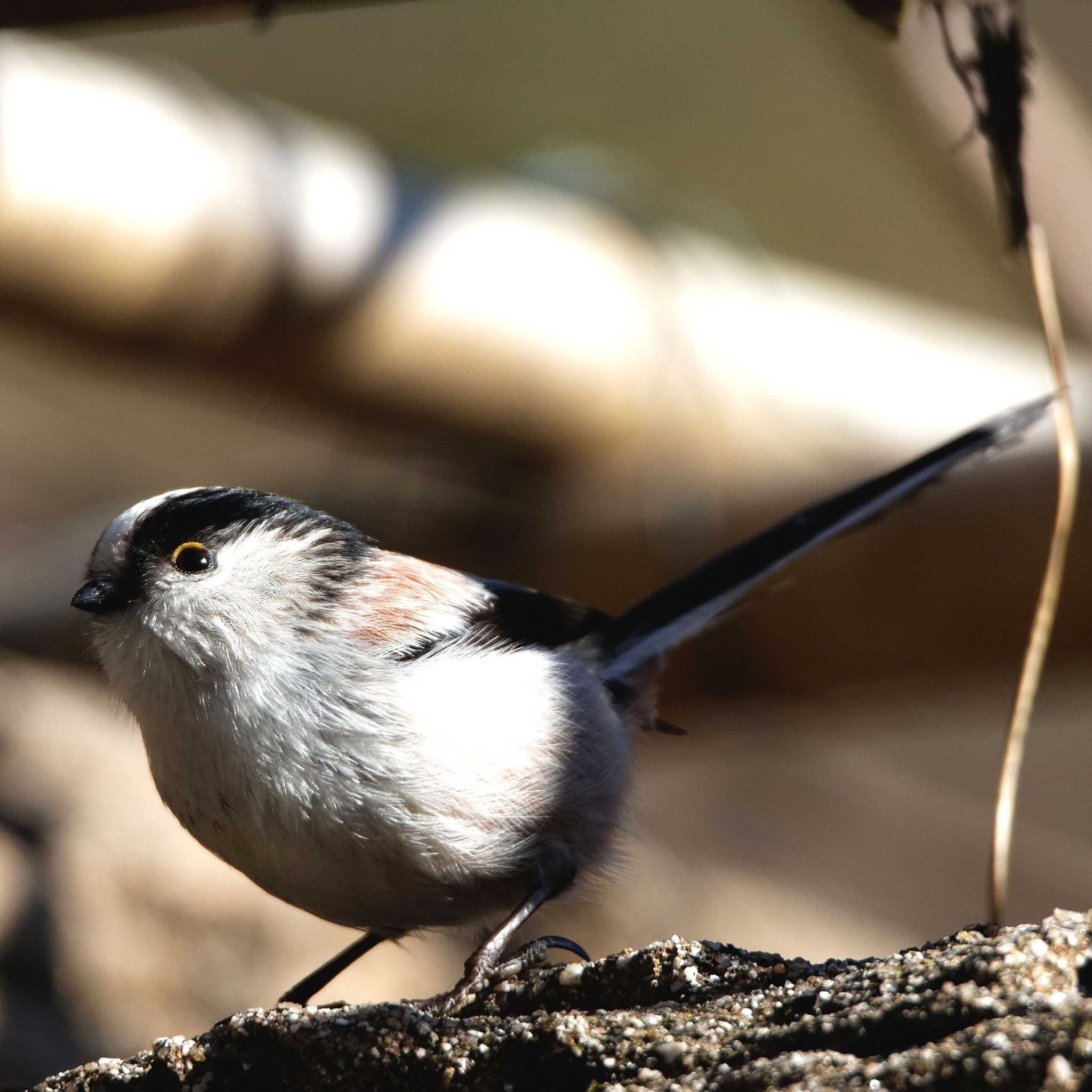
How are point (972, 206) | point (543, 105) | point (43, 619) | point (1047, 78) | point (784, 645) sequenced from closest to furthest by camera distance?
point (1047, 78)
point (972, 206)
point (784, 645)
point (43, 619)
point (543, 105)

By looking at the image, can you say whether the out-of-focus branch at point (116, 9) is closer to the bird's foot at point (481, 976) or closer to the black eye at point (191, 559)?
the black eye at point (191, 559)

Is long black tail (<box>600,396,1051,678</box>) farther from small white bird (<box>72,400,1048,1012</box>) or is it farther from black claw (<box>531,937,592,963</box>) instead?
black claw (<box>531,937,592,963</box>)

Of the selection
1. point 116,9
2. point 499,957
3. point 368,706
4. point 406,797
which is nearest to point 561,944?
point 499,957

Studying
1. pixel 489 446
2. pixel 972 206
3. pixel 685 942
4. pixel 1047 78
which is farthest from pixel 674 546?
pixel 685 942

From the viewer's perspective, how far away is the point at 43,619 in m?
4.95

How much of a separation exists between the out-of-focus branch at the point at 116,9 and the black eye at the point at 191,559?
82 centimetres

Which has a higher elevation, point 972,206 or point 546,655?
point 972,206

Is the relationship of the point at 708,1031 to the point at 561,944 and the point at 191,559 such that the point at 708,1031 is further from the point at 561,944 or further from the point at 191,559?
the point at 191,559

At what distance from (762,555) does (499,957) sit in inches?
33.8

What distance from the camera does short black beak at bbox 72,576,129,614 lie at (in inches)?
84.0

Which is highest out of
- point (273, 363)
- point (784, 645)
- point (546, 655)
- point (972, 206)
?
point (972, 206)

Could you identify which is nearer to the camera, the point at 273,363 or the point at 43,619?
the point at 273,363

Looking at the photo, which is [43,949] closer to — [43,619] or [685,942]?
[43,619]

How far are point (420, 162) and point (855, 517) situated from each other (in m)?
2.87
